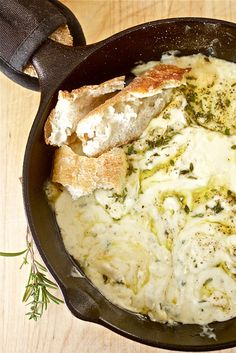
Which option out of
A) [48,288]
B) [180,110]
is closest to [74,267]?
[48,288]

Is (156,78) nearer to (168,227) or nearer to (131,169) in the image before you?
(131,169)

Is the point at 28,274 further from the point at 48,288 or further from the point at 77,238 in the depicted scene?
the point at 77,238

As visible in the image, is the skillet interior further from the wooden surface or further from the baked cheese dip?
the wooden surface

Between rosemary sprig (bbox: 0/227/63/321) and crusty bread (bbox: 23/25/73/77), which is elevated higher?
crusty bread (bbox: 23/25/73/77)

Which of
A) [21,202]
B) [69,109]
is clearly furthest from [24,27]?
[21,202]

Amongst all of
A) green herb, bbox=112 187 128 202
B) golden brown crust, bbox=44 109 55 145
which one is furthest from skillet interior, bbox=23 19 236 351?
green herb, bbox=112 187 128 202

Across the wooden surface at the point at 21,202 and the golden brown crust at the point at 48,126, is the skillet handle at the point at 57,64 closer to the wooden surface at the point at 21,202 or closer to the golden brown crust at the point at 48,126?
the golden brown crust at the point at 48,126

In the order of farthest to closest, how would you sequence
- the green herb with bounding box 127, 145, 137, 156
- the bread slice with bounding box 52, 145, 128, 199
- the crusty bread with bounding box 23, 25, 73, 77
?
the crusty bread with bounding box 23, 25, 73, 77
the green herb with bounding box 127, 145, 137, 156
the bread slice with bounding box 52, 145, 128, 199
